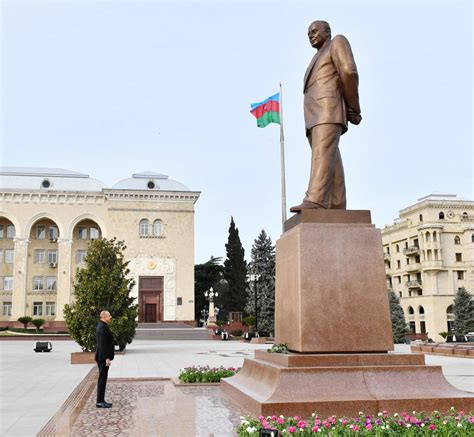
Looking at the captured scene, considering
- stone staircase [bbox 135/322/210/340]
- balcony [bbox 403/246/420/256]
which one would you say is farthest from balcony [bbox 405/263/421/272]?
stone staircase [bbox 135/322/210/340]

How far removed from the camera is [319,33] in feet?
26.7

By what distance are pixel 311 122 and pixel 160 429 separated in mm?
4636

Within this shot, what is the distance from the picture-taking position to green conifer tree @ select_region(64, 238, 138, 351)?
57.2 feet

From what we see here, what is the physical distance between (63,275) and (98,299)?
2983 centimetres

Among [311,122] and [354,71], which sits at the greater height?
[354,71]

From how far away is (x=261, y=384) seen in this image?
23.0 ft

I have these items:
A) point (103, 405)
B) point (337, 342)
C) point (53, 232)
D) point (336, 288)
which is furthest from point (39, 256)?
point (337, 342)

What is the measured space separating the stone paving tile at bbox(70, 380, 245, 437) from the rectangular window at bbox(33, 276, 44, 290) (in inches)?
1563

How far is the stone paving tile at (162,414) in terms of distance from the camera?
5910 mm

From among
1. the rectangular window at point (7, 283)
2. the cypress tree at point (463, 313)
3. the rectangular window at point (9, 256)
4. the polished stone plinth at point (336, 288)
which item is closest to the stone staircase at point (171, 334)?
the rectangular window at point (7, 283)

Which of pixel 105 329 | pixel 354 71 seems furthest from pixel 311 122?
pixel 105 329

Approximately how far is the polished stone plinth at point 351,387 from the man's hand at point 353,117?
3.39m

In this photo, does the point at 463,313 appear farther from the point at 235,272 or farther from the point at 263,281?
the point at 235,272

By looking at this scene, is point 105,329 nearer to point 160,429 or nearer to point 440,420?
point 160,429
